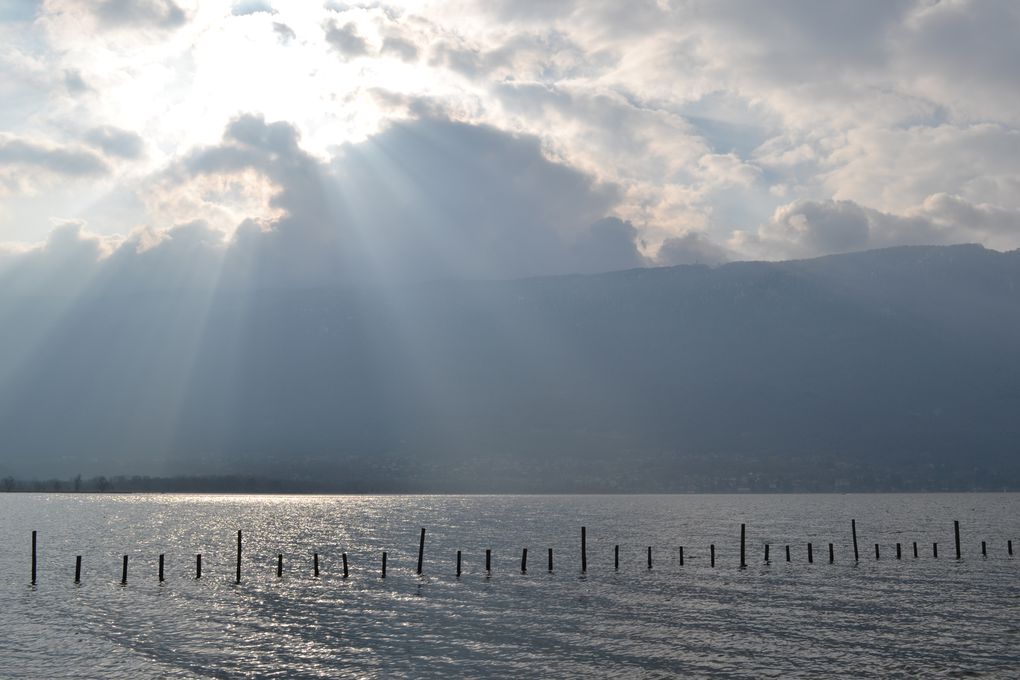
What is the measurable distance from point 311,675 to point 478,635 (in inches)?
525

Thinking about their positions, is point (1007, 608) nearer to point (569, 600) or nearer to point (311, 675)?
point (569, 600)

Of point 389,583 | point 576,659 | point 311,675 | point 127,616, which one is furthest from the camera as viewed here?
point 389,583

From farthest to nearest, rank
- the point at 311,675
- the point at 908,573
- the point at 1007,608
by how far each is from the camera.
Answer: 1. the point at 908,573
2. the point at 1007,608
3. the point at 311,675

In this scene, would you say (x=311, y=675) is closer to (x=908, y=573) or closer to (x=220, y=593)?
(x=220, y=593)

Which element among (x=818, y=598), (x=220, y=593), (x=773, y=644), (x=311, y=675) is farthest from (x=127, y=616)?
(x=818, y=598)

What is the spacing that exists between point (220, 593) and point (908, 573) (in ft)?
215

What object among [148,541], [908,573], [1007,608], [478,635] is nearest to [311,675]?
[478,635]

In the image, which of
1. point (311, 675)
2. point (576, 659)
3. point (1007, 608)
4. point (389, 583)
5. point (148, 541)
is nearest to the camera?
point (311, 675)

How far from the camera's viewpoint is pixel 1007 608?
6862 cm

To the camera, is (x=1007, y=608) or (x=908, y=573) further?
(x=908, y=573)

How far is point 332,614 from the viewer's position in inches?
2564

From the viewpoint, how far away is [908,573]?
92.1 metres

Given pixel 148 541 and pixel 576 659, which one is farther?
pixel 148 541

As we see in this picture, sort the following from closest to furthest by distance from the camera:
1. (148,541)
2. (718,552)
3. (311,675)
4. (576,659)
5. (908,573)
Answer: (311,675)
(576,659)
(908,573)
(718,552)
(148,541)
